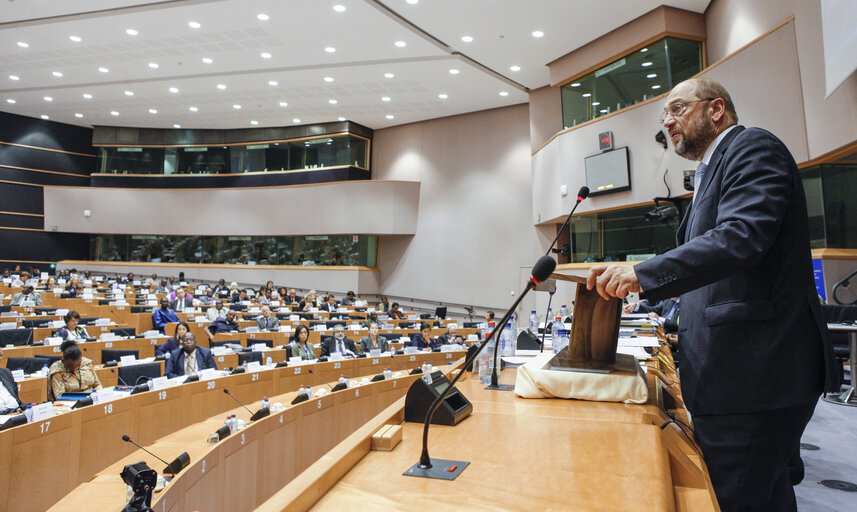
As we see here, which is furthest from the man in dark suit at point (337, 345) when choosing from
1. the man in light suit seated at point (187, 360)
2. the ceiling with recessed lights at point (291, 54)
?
the ceiling with recessed lights at point (291, 54)

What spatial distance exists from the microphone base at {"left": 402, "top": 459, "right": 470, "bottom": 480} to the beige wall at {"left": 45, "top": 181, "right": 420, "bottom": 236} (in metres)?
14.4

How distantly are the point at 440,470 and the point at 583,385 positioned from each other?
751mm

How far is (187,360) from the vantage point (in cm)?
564

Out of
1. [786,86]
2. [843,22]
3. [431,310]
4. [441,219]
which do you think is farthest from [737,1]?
[431,310]

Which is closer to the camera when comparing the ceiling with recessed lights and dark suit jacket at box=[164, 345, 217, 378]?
dark suit jacket at box=[164, 345, 217, 378]

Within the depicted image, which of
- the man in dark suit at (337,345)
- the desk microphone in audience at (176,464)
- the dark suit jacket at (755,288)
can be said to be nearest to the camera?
the dark suit jacket at (755,288)

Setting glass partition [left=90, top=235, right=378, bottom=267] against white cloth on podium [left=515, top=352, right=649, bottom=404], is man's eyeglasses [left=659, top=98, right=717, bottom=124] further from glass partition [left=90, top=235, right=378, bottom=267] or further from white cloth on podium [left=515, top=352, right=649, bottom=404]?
glass partition [left=90, top=235, right=378, bottom=267]

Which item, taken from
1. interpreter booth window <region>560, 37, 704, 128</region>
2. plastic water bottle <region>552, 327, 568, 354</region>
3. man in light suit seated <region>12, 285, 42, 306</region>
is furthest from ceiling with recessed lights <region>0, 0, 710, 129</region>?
plastic water bottle <region>552, 327, 568, 354</region>

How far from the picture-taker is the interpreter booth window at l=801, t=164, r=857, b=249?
18.8ft

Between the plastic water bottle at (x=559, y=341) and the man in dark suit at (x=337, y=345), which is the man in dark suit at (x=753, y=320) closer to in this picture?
the plastic water bottle at (x=559, y=341)

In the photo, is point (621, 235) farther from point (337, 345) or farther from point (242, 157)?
point (242, 157)

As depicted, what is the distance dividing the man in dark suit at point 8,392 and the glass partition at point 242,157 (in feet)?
41.5

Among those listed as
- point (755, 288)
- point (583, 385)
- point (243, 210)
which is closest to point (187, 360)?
point (583, 385)

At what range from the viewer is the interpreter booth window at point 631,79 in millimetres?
8781
